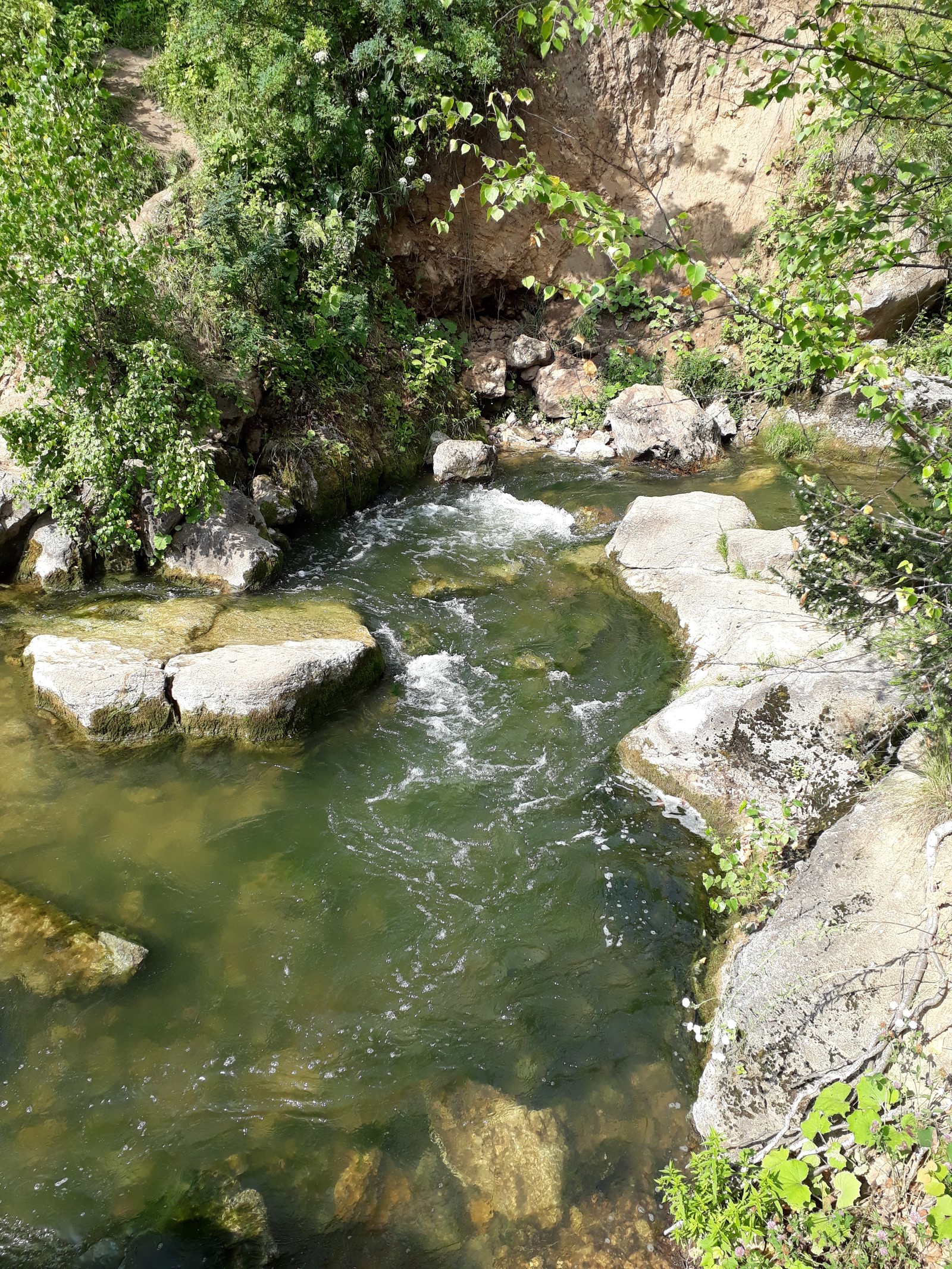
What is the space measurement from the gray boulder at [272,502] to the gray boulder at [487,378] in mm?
4752

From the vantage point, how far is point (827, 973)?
3574 mm

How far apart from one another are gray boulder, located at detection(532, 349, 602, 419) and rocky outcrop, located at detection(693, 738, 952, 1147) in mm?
9885

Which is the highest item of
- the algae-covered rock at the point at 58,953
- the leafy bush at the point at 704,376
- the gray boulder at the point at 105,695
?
the leafy bush at the point at 704,376

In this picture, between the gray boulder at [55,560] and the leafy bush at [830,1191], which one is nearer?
the leafy bush at [830,1191]

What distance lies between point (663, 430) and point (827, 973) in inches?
377

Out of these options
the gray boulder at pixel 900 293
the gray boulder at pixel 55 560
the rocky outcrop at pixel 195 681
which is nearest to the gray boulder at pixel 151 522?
the gray boulder at pixel 55 560

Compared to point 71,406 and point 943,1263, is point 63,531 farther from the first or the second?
point 943,1263

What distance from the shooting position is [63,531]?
7.45 metres

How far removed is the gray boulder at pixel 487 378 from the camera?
1252 cm

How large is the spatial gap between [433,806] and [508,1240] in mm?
2661

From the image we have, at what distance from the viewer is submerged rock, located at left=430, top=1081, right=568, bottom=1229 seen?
3.40 m

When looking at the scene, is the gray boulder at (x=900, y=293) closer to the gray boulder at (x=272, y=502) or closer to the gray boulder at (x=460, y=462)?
the gray boulder at (x=460, y=462)

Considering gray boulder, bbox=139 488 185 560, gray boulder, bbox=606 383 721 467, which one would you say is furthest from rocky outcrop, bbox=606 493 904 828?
gray boulder, bbox=139 488 185 560

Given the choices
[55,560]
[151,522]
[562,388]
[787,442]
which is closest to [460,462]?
[562,388]
